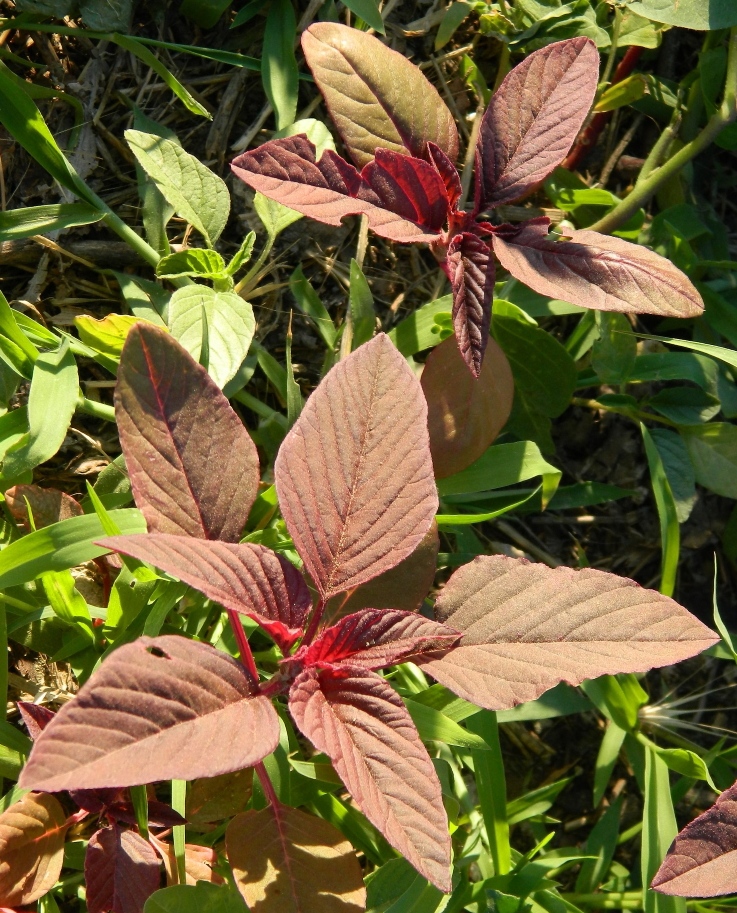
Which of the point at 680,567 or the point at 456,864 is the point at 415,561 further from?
the point at 680,567

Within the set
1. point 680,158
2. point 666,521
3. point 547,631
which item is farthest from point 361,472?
point 680,158

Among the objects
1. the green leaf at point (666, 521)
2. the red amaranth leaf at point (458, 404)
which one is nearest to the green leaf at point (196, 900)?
the red amaranth leaf at point (458, 404)

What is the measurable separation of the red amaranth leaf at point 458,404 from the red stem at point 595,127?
63 centimetres

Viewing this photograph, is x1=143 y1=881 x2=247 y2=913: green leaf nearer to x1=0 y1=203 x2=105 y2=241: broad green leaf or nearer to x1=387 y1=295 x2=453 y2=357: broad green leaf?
x1=387 y1=295 x2=453 y2=357: broad green leaf

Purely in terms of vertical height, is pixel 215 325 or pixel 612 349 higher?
pixel 215 325

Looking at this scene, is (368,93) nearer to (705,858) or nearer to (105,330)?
(105,330)

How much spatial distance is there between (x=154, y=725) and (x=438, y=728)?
0.59 meters

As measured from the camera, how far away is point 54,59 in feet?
5.19

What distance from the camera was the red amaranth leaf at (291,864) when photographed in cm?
109

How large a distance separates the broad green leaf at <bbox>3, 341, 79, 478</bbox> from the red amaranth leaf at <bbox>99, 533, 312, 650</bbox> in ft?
1.58

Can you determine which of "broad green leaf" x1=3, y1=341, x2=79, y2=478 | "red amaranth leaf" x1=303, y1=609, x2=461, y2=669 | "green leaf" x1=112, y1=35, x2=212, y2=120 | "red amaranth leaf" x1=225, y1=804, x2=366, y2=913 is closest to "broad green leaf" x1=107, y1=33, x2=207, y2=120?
"green leaf" x1=112, y1=35, x2=212, y2=120

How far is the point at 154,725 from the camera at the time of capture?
0.83 m

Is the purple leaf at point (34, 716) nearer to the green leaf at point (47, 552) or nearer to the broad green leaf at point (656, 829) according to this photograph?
the green leaf at point (47, 552)

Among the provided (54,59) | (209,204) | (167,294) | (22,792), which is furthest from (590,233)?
(22,792)
